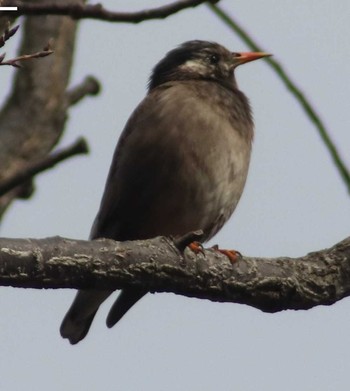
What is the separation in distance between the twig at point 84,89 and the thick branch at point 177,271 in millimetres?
1365

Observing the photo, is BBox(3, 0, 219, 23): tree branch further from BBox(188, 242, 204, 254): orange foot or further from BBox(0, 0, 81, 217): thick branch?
BBox(0, 0, 81, 217): thick branch

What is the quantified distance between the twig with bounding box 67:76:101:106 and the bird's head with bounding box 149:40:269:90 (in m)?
1.00

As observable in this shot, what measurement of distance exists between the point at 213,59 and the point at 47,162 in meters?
4.35

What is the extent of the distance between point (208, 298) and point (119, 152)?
6.01 feet

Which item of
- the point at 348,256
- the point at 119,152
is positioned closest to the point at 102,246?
the point at 348,256

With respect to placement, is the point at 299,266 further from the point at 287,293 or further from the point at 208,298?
the point at 208,298

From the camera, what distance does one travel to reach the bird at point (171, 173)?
5242 mm

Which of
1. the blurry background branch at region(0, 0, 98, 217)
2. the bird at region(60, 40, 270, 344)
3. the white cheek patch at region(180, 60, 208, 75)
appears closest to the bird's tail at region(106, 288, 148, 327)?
the bird at region(60, 40, 270, 344)

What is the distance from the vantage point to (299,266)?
4156mm

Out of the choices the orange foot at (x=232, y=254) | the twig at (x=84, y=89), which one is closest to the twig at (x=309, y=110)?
the orange foot at (x=232, y=254)

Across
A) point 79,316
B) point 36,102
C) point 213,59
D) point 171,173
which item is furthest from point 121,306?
point 213,59

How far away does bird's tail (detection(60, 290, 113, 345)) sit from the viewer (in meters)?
5.59

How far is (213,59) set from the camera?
20.7 ft

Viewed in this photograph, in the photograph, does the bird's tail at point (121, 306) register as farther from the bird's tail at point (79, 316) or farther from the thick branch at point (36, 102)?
the thick branch at point (36, 102)
